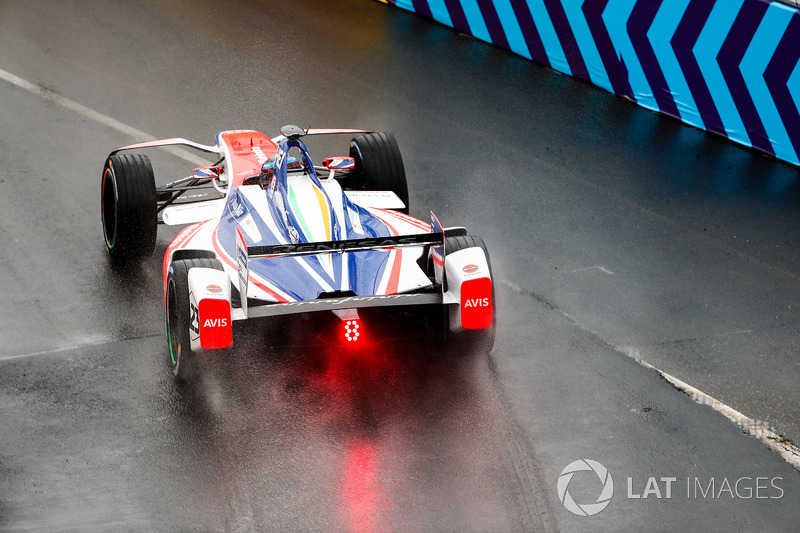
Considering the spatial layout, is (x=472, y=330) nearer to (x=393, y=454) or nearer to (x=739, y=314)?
(x=393, y=454)

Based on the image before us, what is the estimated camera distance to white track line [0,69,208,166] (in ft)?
40.4

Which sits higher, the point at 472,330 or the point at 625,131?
the point at 625,131

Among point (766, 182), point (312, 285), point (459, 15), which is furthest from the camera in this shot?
point (459, 15)

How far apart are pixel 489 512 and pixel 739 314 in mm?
3804

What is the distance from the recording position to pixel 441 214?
451 inches

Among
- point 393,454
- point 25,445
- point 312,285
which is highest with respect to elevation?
point 312,285

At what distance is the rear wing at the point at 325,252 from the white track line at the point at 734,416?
1.95 metres

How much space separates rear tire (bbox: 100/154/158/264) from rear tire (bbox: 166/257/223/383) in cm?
139

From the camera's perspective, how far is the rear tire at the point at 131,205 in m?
9.62

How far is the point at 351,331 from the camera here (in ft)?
25.9

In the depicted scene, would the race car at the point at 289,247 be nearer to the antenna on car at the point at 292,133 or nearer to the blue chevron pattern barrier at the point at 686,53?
the antenna on car at the point at 292,133

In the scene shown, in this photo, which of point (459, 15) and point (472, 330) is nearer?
point (472, 330)

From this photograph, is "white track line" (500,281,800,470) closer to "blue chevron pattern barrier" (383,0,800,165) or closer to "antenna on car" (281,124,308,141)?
"antenna on car" (281,124,308,141)

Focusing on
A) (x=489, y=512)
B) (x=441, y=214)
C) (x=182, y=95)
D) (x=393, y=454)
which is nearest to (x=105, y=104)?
(x=182, y=95)
